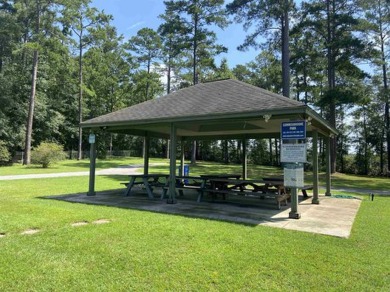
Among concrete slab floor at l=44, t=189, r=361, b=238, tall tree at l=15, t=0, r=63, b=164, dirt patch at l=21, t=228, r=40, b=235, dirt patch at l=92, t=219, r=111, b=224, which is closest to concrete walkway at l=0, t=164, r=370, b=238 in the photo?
concrete slab floor at l=44, t=189, r=361, b=238

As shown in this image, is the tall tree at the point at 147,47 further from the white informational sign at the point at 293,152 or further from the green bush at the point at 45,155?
the white informational sign at the point at 293,152

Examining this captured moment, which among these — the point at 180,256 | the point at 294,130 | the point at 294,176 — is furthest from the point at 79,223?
the point at 294,130

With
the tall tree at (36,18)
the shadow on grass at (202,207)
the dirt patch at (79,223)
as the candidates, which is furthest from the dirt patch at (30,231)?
the tall tree at (36,18)

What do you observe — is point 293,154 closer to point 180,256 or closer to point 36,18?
point 180,256

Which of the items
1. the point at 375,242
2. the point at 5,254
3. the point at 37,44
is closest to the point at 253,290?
the point at 375,242

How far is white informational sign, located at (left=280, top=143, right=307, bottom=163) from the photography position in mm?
6457

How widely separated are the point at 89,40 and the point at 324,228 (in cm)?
3082

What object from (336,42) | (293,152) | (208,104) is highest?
(336,42)

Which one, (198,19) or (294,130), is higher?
(198,19)

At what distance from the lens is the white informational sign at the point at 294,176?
6.58 metres

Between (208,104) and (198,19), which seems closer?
(208,104)

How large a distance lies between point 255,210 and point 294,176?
1455 mm

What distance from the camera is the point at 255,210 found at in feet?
24.6

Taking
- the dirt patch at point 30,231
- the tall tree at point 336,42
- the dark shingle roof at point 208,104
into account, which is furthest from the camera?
the tall tree at point 336,42
